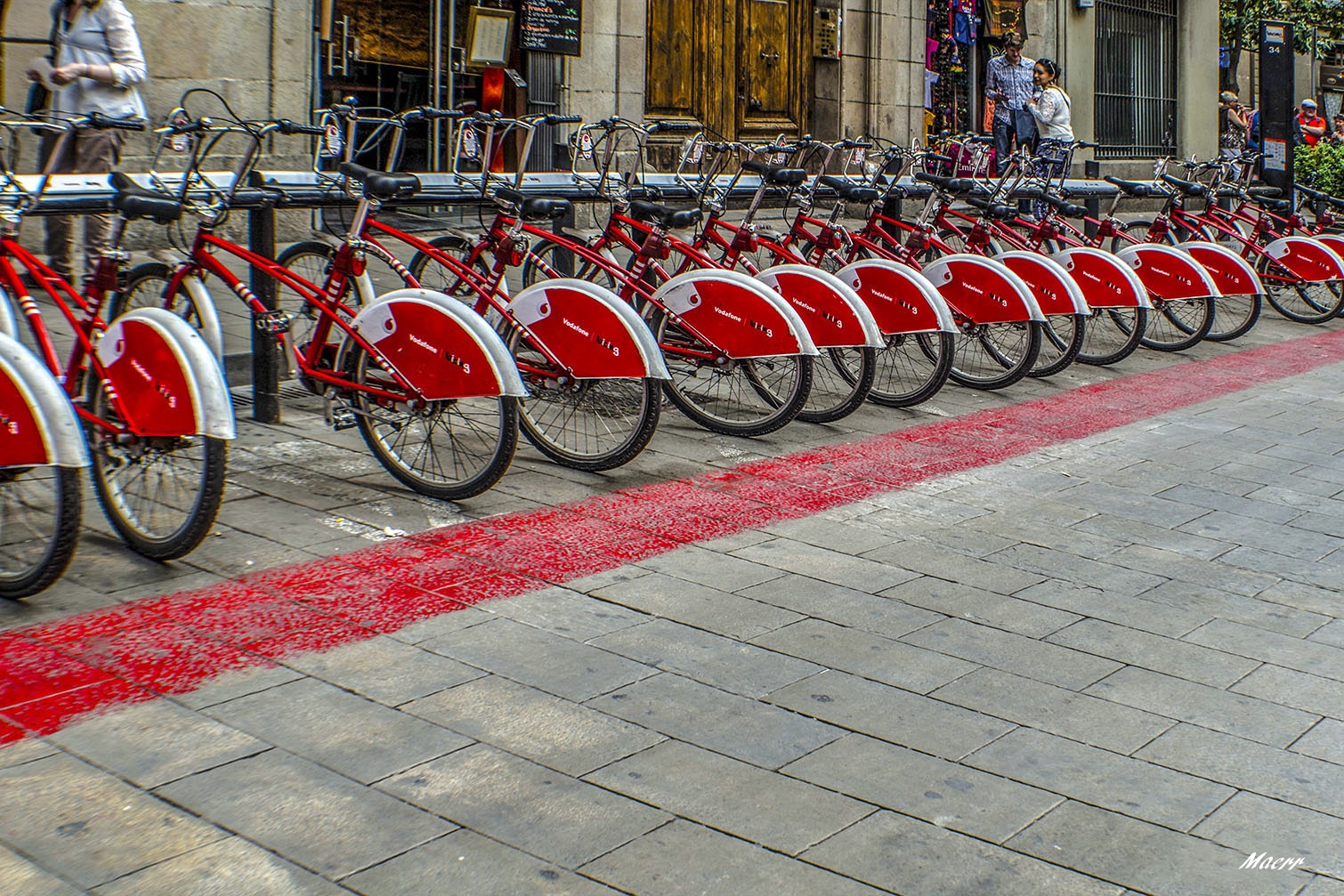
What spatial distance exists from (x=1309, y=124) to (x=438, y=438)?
73.8ft

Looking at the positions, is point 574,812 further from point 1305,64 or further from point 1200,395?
point 1305,64

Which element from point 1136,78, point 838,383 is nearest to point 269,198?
point 838,383

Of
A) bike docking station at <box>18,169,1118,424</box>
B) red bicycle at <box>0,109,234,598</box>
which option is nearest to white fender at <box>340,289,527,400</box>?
red bicycle at <box>0,109,234,598</box>

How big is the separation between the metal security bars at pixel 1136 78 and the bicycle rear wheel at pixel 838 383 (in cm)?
1438

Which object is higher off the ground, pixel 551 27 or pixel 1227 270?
pixel 551 27

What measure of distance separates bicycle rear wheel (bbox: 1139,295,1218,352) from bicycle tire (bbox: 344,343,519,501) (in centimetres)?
547

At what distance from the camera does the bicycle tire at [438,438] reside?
5.41 metres

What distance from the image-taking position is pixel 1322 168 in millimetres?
16266

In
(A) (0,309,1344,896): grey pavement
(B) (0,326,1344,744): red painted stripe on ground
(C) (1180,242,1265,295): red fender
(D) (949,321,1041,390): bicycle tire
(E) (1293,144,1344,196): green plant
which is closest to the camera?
(A) (0,309,1344,896): grey pavement

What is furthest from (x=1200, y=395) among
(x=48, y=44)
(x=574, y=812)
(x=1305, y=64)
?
(x=1305, y=64)

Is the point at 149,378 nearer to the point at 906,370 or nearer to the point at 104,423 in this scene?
the point at 104,423

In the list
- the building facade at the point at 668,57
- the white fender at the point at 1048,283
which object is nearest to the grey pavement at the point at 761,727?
the white fender at the point at 1048,283

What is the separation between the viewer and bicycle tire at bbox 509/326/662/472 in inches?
235

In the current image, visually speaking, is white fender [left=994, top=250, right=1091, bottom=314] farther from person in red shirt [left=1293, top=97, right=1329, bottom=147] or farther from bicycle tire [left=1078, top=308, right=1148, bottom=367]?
person in red shirt [left=1293, top=97, right=1329, bottom=147]
